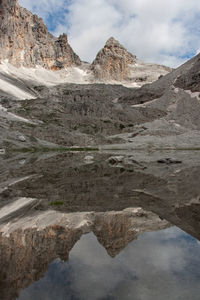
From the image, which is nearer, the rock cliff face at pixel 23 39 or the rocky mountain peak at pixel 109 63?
the rock cliff face at pixel 23 39

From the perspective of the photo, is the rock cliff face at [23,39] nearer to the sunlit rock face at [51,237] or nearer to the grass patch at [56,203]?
the grass patch at [56,203]

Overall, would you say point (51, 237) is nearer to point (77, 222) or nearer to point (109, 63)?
point (77, 222)

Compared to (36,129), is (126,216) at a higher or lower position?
lower

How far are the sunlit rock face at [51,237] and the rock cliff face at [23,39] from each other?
163 m

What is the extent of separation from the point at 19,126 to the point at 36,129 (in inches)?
185

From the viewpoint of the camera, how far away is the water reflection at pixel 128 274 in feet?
12.3

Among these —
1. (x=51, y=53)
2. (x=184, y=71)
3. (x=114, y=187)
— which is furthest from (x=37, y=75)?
(x=114, y=187)

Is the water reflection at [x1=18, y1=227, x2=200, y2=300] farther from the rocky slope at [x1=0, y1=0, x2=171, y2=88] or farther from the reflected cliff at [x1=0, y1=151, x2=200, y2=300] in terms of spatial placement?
the rocky slope at [x1=0, y1=0, x2=171, y2=88]

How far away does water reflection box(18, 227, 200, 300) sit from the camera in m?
3.74

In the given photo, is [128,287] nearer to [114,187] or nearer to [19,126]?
[114,187]

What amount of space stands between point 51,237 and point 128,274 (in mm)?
2198


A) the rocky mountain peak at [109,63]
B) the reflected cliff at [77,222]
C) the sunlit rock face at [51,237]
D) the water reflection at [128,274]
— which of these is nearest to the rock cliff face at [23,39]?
the rocky mountain peak at [109,63]

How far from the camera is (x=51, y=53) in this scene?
196125 mm

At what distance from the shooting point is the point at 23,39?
168500 millimetres
